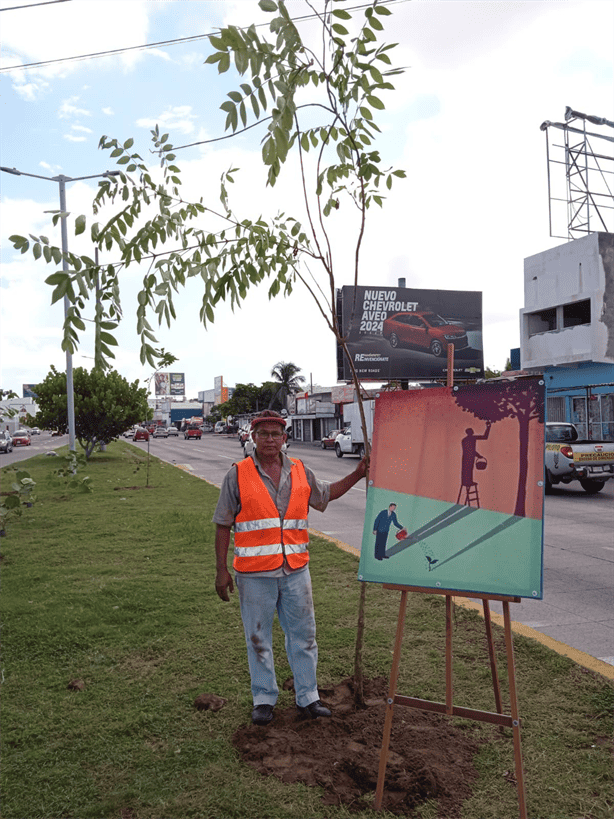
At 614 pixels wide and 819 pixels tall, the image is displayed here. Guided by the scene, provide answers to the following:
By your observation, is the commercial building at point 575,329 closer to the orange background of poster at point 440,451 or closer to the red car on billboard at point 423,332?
the red car on billboard at point 423,332

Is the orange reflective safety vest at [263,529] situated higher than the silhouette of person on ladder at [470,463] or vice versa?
the silhouette of person on ladder at [470,463]

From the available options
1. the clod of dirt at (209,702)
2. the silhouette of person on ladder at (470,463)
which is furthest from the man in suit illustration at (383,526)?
the clod of dirt at (209,702)

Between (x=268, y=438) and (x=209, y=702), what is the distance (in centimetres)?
163

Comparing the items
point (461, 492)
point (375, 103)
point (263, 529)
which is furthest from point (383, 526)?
point (375, 103)

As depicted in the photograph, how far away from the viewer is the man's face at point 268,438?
162 inches

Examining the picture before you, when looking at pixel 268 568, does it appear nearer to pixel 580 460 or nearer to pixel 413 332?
pixel 580 460

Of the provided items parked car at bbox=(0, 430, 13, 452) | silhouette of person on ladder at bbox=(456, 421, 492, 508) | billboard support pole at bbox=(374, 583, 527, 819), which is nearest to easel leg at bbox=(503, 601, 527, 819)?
billboard support pole at bbox=(374, 583, 527, 819)

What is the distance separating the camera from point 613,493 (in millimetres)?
17453

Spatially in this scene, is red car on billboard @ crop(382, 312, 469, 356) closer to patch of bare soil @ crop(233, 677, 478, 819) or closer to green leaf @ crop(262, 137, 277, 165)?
patch of bare soil @ crop(233, 677, 478, 819)

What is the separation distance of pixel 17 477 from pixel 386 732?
4.22 m

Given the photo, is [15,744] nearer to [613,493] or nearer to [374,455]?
[374,455]

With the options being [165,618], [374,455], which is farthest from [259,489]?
[165,618]

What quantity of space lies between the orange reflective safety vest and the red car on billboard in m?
39.5

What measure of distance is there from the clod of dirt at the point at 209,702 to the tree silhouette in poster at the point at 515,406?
7.23 ft
